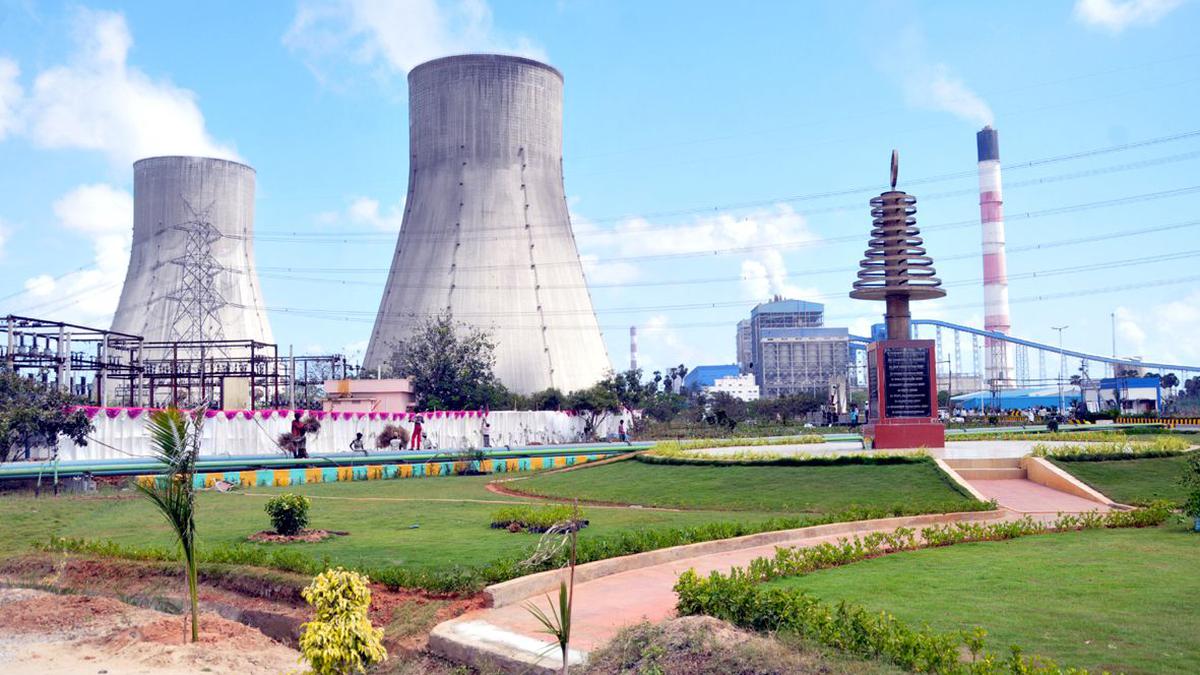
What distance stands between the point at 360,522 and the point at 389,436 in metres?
20.9

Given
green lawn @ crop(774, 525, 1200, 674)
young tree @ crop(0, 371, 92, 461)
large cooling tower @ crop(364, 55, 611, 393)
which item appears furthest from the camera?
large cooling tower @ crop(364, 55, 611, 393)

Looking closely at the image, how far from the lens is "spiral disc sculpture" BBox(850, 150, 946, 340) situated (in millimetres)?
24344

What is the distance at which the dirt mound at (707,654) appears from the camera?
5965 mm

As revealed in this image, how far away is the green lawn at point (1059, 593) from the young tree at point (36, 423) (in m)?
21.7

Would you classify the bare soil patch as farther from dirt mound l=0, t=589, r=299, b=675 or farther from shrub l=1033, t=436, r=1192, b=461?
shrub l=1033, t=436, r=1192, b=461

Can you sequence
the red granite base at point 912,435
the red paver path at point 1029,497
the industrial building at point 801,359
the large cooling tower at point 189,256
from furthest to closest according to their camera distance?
1. the industrial building at point 801,359
2. the large cooling tower at point 189,256
3. the red granite base at point 912,435
4. the red paver path at point 1029,497

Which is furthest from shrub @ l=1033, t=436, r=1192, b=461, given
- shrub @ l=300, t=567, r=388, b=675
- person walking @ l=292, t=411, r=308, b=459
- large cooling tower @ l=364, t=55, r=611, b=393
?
large cooling tower @ l=364, t=55, r=611, b=393

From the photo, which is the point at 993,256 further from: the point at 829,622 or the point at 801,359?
the point at 829,622

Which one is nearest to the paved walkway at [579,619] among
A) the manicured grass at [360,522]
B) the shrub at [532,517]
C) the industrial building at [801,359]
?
the manicured grass at [360,522]

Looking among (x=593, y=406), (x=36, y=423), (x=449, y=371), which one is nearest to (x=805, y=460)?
(x=36, y=423)

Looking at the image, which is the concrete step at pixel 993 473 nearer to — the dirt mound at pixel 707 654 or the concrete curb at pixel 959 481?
the concrete curb at pixel 959 481

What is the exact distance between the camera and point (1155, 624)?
266 inches

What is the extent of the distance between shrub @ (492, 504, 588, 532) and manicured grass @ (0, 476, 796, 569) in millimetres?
219

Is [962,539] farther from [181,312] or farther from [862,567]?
[181,312]
